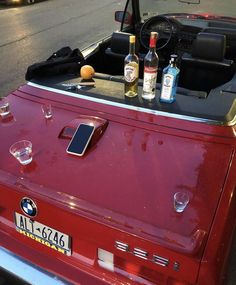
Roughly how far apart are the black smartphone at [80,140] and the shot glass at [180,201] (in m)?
0.58

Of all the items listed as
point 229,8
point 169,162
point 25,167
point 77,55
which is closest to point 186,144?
point 169,162

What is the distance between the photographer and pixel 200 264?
139cm

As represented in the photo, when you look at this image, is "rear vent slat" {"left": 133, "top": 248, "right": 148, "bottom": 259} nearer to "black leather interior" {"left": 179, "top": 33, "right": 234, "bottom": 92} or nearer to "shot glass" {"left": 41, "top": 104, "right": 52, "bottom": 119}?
"shot glass" {"left": 41, "top": 104, "right": 52, "bottom": 119}

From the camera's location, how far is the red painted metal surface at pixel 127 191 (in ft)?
4.79

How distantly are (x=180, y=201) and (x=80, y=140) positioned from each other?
667 mm

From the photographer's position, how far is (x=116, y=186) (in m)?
1.67

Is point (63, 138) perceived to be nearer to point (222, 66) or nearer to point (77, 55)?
point (77, 55)

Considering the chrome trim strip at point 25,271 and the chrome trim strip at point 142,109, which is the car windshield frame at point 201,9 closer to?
the chrome trim strip at point 142,109

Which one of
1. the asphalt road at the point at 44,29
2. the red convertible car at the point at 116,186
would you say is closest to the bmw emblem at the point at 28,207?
the red convertible car at the point at 116,186

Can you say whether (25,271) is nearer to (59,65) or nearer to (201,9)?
(59,65)

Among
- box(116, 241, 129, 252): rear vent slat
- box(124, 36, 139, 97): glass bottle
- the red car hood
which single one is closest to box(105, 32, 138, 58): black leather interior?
box(124, 36, 139, 97): glass bottle

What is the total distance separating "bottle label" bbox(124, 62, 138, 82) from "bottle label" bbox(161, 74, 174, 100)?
0.20m

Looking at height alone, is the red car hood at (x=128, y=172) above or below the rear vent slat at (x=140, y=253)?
above

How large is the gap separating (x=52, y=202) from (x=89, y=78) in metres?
1.12
